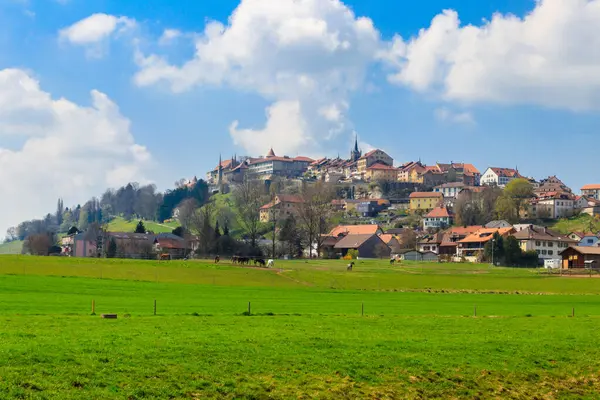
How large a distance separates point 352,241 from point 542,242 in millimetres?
46554

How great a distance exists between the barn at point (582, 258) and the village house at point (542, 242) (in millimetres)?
30770

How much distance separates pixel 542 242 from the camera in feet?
600

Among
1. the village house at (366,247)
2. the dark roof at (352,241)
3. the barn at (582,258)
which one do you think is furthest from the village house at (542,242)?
the dark roof at (352,241)

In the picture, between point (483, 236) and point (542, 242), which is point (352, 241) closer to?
point (483, 236)

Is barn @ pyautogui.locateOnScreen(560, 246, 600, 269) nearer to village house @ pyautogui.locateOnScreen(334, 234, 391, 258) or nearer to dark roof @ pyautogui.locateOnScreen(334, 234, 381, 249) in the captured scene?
village house @ pyautogui.locateOnScreen(334, 234, 391, 258)

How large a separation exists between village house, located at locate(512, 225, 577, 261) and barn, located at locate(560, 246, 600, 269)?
3077cm

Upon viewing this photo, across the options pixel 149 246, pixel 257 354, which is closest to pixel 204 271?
pixel 257 354

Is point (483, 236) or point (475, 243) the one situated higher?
point (483, 236)

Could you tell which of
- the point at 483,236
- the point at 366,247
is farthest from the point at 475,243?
the point at 366,247

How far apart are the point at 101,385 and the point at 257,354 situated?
693 cm

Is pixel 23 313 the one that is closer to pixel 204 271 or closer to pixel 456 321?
pixel 456 321

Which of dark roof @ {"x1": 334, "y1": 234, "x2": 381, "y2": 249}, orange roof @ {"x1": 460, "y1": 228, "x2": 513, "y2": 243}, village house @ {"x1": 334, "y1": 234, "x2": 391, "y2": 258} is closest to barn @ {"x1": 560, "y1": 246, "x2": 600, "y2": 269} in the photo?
orange roof @ {"x1": 460, "y1": 228, "x2": 513, "y2": 243}

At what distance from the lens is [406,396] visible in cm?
2616

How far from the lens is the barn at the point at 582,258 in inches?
5507
